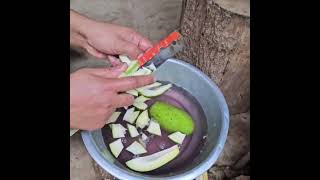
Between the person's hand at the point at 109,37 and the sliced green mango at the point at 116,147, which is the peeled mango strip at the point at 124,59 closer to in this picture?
the person's hand at the point at 109,37

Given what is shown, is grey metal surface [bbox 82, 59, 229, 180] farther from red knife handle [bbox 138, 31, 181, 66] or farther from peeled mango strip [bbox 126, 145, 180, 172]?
red knife handle [bbox 138, 31, 181, 66]

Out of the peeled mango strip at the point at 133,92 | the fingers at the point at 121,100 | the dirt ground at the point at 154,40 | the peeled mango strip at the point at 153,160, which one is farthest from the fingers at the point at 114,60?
the dirt ground at the point at 154,40

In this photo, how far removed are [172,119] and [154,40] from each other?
0.75 m

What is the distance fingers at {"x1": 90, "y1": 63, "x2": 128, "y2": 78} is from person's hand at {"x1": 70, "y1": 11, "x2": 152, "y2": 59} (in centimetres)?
10

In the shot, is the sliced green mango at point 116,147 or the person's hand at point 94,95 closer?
the person's hand at point 94,95

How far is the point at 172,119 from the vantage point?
5.42 feet

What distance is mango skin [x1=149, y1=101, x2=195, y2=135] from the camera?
65.1 inches

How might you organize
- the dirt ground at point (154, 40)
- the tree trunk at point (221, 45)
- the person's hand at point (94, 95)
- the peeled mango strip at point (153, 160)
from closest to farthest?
the person's hand at point (94, 95), the peeled mango strip at point (153, 160), the tree trunk at point (221, 45), the dirt ground at point (154, 40)

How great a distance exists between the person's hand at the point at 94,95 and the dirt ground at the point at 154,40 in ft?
1.55

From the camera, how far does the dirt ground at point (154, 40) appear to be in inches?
72.9

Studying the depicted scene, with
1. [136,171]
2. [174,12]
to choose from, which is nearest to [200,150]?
[136,171]

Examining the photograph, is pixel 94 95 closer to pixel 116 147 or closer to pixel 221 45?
pixel 116 147

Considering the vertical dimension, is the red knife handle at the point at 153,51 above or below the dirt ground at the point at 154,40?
above

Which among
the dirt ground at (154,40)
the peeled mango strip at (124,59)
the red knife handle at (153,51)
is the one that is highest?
the red knife handle at (153,51)
